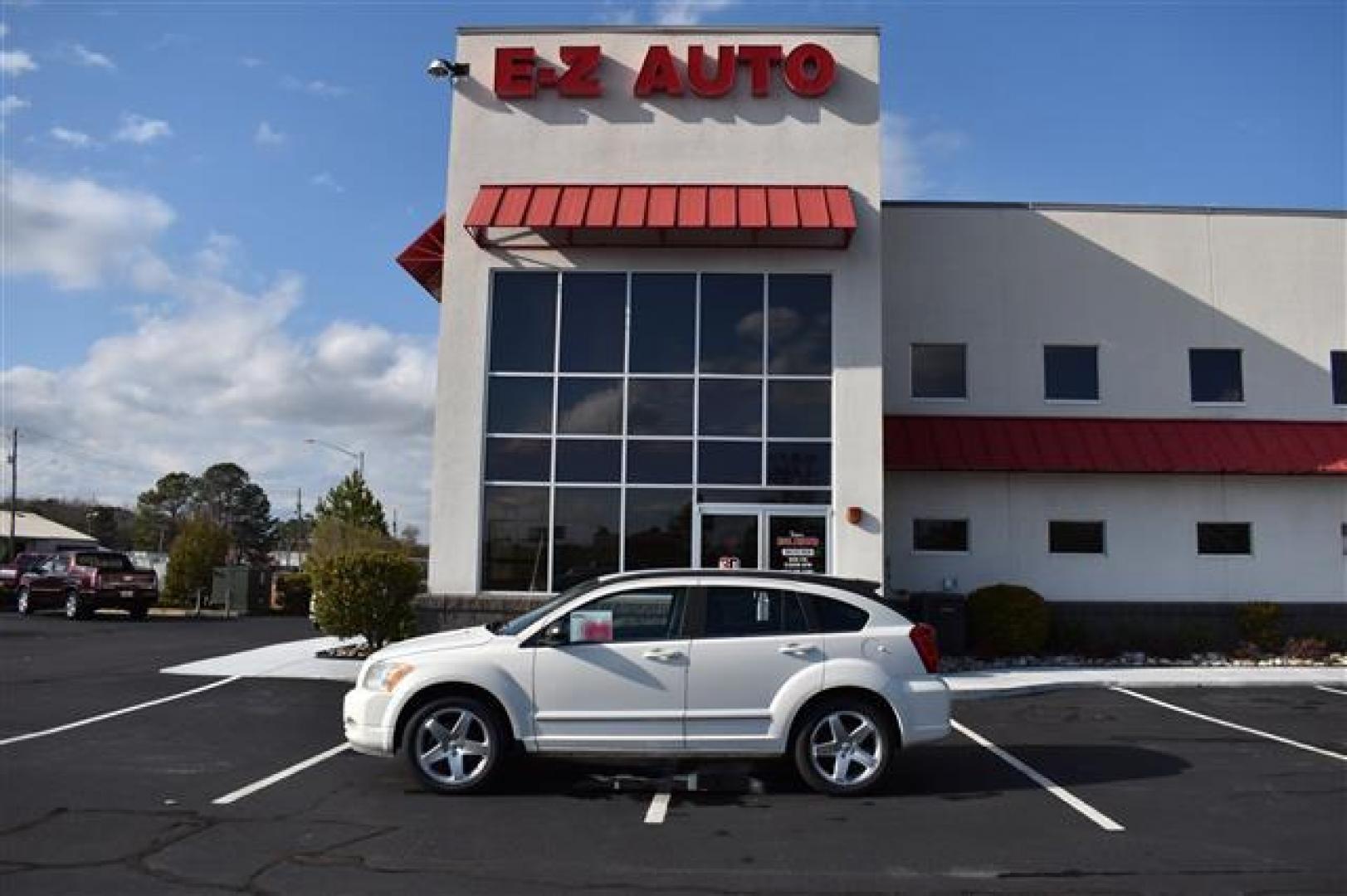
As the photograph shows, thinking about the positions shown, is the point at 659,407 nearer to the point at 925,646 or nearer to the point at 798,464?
the point at 798,464

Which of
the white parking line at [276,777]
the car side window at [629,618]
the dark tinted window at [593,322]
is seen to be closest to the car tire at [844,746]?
the car side window at [629,618]

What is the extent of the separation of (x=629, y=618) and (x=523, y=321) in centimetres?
926

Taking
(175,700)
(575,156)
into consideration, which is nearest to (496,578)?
(175,700)

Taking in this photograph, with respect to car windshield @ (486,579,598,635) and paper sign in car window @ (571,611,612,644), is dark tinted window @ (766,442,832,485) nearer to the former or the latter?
car windshield @ (486,579,598,635)

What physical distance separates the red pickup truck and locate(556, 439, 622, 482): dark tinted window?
18.5 meters

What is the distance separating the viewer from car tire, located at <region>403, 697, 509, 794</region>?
774cm

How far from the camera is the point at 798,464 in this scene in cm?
1594

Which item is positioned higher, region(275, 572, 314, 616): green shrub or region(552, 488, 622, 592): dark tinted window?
region(552, 488, 622, 592): dark tinted window

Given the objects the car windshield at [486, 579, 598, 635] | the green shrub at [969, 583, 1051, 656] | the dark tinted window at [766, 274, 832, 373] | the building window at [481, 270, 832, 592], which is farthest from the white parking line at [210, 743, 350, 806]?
the green shrub at [969, 583, 1051, 656]

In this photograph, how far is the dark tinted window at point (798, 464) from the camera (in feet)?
52.2

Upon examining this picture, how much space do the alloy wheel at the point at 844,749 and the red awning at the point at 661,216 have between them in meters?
9.08

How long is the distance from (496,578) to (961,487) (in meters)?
8.15

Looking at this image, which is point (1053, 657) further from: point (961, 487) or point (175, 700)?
point (175, 700)

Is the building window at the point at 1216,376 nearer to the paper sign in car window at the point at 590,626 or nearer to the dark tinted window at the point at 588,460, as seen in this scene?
the dark tinted window at the point at 588,460
